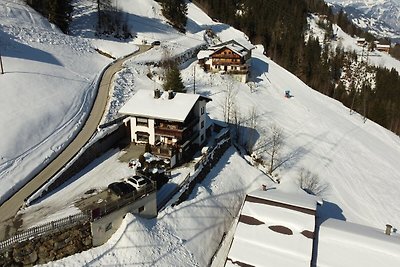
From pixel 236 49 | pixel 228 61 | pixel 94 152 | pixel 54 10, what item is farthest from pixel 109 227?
pixel 54 10

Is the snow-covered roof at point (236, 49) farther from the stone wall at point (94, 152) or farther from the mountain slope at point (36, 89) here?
the stone wall at point (94, 152)

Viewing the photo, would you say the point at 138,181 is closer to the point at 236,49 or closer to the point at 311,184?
the point at 311,184

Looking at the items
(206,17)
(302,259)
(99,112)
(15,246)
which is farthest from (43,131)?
(206,17)

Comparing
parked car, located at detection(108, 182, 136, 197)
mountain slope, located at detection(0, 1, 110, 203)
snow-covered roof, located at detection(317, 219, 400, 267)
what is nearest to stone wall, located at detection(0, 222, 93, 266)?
parked car, located at detection(108, 182, 136, 197)

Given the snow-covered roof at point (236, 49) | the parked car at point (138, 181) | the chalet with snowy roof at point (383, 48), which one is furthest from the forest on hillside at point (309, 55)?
the parked car at point (138, 181)

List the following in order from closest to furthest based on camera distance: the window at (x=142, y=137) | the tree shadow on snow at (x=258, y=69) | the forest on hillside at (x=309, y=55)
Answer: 1. the window at (x=142, y=137)
2. the tree shadow on snow at (x=258, y=69)
3. the forest on hillside at (x=309, y=55)
